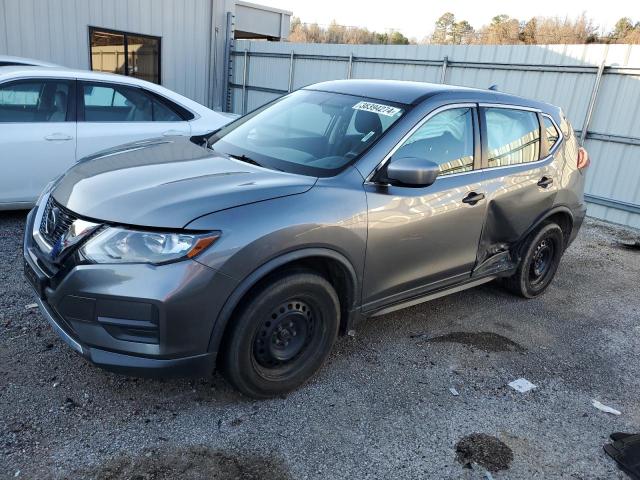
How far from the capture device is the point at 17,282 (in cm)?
420

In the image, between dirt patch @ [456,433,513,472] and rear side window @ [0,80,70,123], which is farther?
rear side window @ [0,80,70,123]

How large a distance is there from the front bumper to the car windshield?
1.04 m

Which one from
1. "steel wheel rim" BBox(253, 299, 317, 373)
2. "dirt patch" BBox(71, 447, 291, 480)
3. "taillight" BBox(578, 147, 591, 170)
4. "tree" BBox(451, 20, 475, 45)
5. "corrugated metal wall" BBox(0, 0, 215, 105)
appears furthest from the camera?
"tree" BBox(451, 20, 475, 45)

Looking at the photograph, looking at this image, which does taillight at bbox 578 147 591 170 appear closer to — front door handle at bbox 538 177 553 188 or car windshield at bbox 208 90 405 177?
front door handle at bbox 538 177 553 188

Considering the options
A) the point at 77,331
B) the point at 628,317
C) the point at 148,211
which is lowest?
the point at 628,317

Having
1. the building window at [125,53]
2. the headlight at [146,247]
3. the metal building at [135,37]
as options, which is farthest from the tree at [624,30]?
the headlight at [146,247]

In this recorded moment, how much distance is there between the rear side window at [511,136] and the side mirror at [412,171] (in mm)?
1002

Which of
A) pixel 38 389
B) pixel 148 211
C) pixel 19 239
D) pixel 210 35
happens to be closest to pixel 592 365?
pixel 148 211

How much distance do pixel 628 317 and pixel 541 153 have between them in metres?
1.75

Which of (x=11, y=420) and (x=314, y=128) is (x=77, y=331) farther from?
(x=314, y=128)

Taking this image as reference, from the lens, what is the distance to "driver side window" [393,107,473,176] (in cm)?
346

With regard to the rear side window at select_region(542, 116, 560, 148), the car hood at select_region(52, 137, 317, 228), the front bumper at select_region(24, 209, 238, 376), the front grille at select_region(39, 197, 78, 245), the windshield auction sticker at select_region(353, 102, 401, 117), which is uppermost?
the windshield auction sticker at select_region(353, 102, 401, 117)

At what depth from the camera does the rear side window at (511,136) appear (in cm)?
400

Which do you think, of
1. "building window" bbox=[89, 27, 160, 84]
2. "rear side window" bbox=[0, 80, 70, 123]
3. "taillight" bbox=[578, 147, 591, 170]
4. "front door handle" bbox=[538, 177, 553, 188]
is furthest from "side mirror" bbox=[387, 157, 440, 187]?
"building window" bbox=[89, 27, 160, 84]
